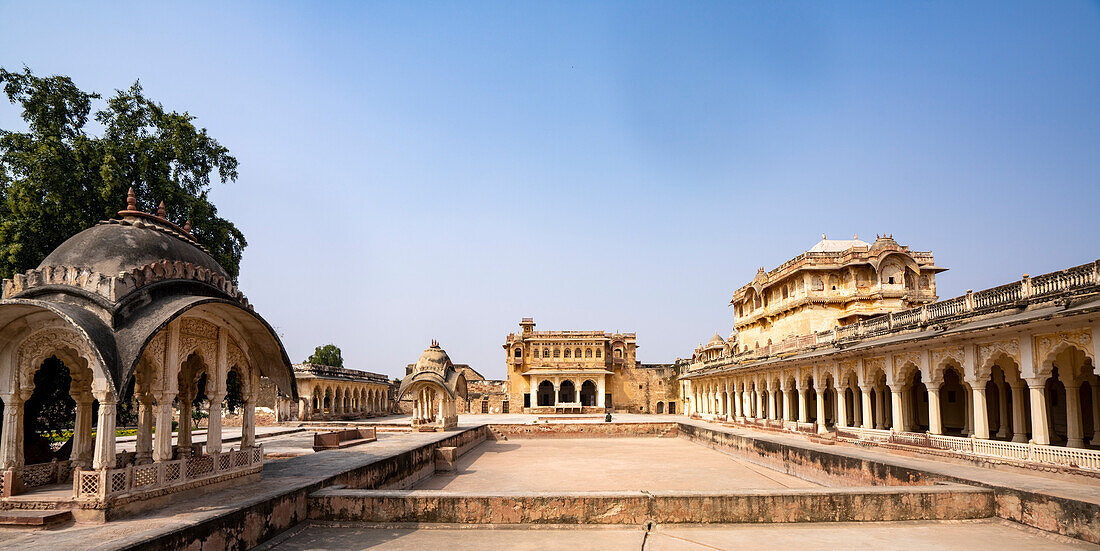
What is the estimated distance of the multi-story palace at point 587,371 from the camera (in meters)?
52.7

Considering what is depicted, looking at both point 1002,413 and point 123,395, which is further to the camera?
point 1002,413

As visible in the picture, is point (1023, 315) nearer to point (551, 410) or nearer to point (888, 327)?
point (888, 327)

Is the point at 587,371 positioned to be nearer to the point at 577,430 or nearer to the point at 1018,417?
the point at 577,430

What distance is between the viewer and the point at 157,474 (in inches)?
346

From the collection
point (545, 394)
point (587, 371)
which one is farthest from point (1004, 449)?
point (545, 394)

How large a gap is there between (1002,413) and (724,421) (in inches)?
658

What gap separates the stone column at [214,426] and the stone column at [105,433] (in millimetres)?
2346

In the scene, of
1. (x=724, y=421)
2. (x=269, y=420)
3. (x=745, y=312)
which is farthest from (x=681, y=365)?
(x=269, y=420)

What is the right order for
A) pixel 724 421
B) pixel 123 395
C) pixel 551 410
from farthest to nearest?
1. pixel 551 410
2. pixel 724 421
3. pixel 123 395

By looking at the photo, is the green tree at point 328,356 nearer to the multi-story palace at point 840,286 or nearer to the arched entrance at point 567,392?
the arched entrance at point 567,392

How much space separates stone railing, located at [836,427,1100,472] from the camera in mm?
11109

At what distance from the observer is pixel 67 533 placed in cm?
719

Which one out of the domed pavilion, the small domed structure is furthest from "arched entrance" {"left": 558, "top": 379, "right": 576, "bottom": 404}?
the domed pavilion

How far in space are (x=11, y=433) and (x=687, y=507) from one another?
32.5 feet
